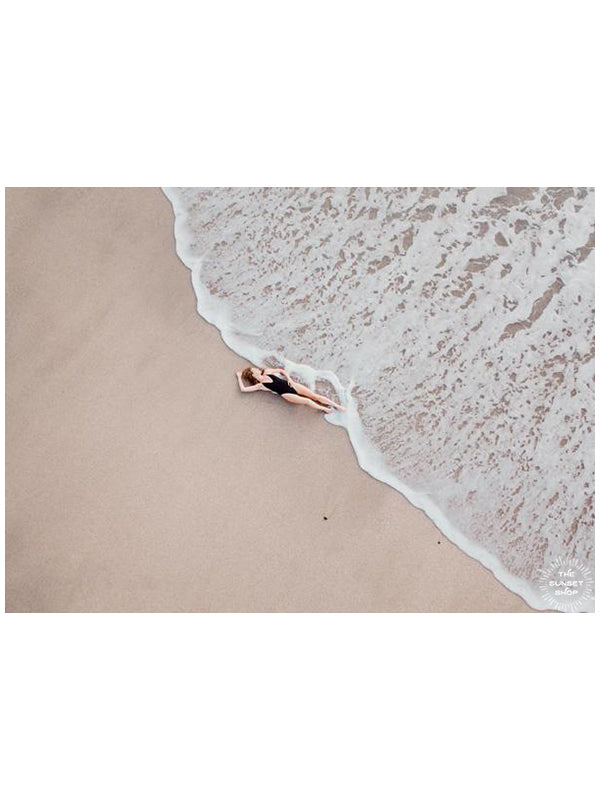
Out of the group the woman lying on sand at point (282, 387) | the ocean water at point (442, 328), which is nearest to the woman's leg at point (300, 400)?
the woman lying on sand at point (282, 387)

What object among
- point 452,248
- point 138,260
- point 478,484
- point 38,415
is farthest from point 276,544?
point 452,248

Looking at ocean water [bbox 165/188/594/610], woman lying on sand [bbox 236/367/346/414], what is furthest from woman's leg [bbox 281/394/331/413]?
ocean water [bbox 165/188/594/610]

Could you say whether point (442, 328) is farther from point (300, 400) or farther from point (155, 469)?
point (155, 469)

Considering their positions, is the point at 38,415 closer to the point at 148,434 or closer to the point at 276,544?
the point at 148,434

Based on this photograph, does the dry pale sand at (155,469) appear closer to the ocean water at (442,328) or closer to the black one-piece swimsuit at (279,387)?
the black one-piece swimsuit at (279,387)

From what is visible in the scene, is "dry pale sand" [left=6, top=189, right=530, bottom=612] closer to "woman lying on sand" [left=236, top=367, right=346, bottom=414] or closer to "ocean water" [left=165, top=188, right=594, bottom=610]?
"woman lying on sand" [left=236, top=367, right=346, bottom=414]

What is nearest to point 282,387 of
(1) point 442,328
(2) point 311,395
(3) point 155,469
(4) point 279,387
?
(4) point 279,387
